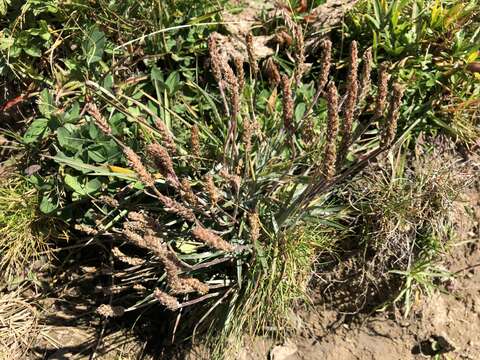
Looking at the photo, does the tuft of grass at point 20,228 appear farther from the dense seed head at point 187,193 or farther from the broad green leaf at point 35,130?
the dense seed head at point 187,193

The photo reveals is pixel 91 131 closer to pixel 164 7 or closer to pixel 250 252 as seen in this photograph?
pixel 164 7

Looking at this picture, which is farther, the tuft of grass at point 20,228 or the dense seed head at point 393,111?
the tuft of grass at point 20,228

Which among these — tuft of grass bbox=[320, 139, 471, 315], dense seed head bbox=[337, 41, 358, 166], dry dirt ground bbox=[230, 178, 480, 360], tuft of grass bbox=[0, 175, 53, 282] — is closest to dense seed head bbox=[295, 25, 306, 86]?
dense seed head bbox=[337, 41, 358, 166]

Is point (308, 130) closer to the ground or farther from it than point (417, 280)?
farther from it

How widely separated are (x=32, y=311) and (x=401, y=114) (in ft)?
6.74

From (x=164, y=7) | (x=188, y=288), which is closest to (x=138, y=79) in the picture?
(x=164, y=7)

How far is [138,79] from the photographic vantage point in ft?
8.10

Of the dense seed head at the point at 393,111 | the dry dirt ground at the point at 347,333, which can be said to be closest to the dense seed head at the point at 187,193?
the dense seed head at the point at 393,111

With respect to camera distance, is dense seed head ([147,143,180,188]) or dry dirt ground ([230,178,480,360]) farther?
dry dirt ground ([230,178,480,360])

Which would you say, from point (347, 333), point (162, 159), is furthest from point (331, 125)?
point (347, 333)

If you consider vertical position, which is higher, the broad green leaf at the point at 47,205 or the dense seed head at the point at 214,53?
the dense seed head at the point at 214,53

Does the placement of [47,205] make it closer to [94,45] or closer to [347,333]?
[94,45]

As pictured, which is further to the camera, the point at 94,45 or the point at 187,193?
the point at 94,45

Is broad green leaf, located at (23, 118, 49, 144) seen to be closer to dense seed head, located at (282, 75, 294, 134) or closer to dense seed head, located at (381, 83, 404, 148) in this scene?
dense seed head, located at (282, 75, 294, 134)
